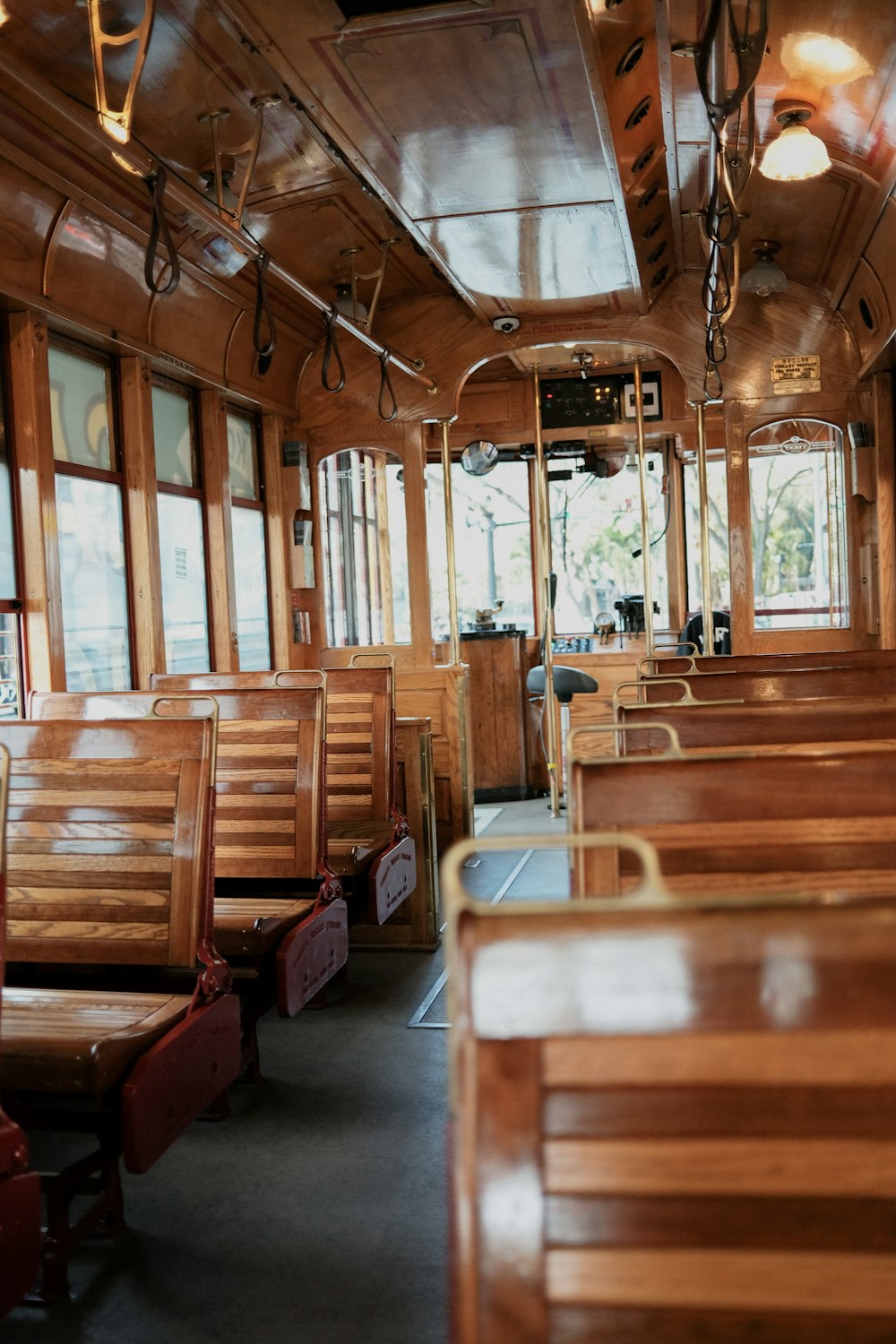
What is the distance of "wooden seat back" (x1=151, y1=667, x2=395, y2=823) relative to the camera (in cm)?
425

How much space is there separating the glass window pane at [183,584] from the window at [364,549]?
1454 millimetres

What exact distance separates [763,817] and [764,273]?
210 inches

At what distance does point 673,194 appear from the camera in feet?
17.3

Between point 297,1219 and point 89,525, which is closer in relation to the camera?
point 297,1219

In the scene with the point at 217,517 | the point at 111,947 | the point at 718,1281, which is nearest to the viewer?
the point at 718,1281

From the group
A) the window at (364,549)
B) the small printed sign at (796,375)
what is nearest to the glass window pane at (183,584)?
the window at (364,549)

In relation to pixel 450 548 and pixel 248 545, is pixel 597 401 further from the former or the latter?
pixel 248 545

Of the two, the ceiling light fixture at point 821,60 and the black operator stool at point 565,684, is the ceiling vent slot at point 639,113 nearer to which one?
the ceiling light fixture at point 821,60

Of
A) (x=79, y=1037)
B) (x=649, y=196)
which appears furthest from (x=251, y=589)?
(x=79, y=1037)

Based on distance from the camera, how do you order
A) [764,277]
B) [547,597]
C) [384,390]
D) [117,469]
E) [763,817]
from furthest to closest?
[384,390]
[547,597]
[764,277]
[117,469]
[763,817]

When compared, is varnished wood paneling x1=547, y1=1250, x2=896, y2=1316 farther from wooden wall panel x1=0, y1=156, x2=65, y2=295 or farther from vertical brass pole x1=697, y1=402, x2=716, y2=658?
vertical brass pole x1=697, y1=402, x2=716, y2=658

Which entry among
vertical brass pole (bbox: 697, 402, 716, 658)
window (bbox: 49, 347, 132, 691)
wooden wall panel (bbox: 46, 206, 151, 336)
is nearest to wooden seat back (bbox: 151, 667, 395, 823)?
window (bbox: 49, 347, 132, 691)

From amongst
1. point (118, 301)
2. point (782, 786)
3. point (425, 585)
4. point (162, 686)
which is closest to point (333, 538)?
point (425, 585)

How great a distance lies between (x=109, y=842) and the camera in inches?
97.2
